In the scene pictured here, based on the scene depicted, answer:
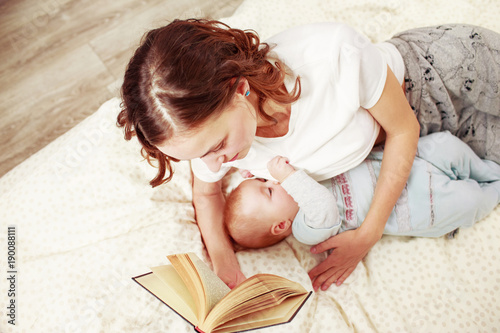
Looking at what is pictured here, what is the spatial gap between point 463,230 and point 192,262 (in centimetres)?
86

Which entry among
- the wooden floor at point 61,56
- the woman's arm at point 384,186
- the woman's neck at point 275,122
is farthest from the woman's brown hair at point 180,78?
the wooden floor at point 61,56

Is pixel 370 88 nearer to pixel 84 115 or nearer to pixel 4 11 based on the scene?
pixel 84 115

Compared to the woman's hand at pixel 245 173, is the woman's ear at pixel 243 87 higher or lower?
higher

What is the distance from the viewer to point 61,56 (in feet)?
5.67

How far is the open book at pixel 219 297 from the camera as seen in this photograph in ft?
2.13


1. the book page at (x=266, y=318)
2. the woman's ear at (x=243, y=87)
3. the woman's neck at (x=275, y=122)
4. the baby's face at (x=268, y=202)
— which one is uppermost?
the woman's ear at (x=243, y=87)

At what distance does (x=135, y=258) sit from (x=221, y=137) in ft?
1.76

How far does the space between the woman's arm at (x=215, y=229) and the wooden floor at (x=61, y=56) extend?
799mm

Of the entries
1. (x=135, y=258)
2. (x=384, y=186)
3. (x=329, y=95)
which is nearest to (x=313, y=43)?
(x=329, y=95)

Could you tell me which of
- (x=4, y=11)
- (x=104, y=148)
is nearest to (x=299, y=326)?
(x=104, y=148)

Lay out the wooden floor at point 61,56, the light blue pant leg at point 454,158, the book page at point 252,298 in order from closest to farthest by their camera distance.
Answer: the book page at point 252,298 < the light blue pant leg at point 454,158 < the wooden floor at point 61,56

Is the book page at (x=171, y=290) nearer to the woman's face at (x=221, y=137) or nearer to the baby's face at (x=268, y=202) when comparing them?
the woman's face at (x=221, y=137)

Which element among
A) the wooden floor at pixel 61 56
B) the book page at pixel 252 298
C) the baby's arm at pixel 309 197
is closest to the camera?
the book page at pixel 252 298

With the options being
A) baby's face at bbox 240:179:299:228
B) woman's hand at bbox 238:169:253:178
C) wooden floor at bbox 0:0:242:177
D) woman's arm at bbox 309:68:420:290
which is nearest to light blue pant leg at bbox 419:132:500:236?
woman's arm at bbox 309:68:420:290
